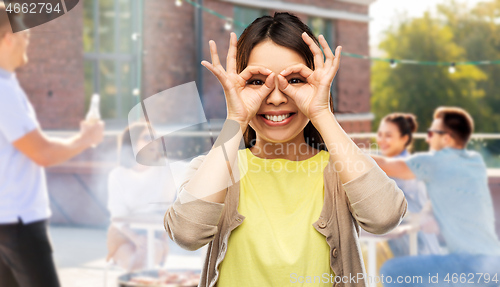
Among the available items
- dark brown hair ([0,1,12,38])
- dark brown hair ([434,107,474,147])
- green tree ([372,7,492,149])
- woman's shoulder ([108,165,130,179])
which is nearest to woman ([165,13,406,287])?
dark brown hair ([0,1,12,38])

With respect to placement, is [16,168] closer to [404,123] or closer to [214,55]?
[214,55]

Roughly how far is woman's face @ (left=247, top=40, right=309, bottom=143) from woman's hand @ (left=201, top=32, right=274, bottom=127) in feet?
0.08

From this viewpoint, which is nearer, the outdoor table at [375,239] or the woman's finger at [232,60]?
the woman's finger at [232,60]

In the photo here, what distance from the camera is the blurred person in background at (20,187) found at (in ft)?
5.92

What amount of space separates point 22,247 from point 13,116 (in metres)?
0.51

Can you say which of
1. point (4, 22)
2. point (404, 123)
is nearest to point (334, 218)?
point (4, 22)

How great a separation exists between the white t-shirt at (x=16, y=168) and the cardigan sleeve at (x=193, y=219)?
Result: 1.14 meters

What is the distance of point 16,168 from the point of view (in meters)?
1.85

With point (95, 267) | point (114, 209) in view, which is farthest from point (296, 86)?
point (95, 267)

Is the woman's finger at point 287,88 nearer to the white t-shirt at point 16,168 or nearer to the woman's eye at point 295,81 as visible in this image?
the woman's eye at point 295,81

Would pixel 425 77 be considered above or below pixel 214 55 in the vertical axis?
below

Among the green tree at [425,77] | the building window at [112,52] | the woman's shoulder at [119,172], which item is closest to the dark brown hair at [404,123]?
the woman's shoulder at [119,172]

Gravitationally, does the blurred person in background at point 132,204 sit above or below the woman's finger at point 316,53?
below

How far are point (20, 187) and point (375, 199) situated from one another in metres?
1.47
